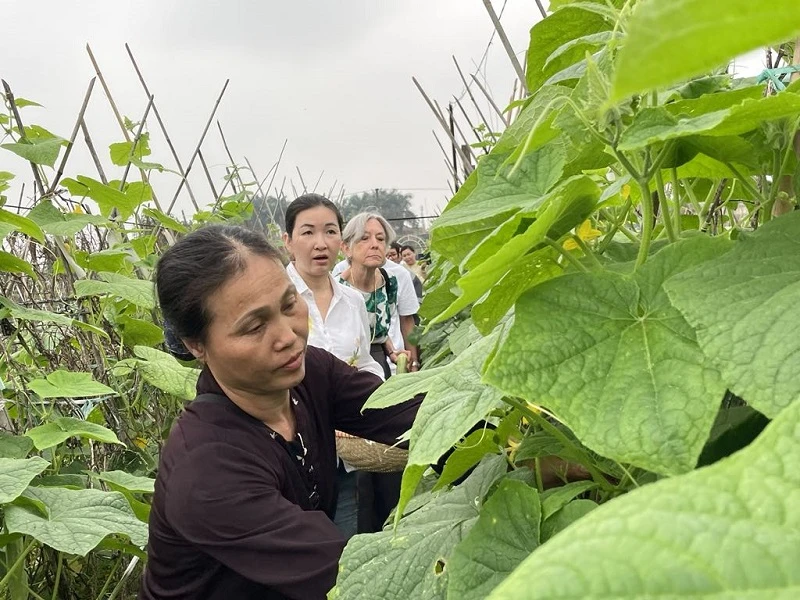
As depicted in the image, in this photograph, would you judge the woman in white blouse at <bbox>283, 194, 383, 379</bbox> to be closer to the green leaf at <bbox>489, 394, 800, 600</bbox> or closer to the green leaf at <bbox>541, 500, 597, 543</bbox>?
the green leaf at <bbox>541, 500, 597, 543</bbox>

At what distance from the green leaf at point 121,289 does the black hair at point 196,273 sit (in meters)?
0.66

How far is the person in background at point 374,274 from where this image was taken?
3121 mm

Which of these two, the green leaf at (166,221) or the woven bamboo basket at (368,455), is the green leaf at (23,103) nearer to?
the green leaf at (166,221)

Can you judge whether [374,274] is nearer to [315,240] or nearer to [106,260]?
[315,240]

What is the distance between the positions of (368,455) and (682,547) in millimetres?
1636

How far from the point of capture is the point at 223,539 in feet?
3.58

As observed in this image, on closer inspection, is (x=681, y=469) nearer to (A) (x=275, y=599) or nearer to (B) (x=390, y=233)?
(A) (x=275, y=599)

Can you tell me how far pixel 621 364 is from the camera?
16.8 inches

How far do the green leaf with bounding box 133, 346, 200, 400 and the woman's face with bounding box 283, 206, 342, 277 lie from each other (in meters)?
0.74

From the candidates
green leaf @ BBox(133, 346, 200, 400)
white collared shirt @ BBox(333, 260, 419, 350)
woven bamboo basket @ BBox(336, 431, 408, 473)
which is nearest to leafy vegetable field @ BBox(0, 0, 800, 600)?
woven bamboo basket @ BBox(336, 431, 408, 473)

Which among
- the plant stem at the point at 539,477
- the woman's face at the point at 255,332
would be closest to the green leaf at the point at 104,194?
the woman's face at the point at 255,332

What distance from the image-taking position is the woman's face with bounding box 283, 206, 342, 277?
2658mm

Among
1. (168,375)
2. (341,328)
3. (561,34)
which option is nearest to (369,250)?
(341,328)

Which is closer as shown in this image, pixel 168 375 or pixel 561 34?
pixel 561 34
